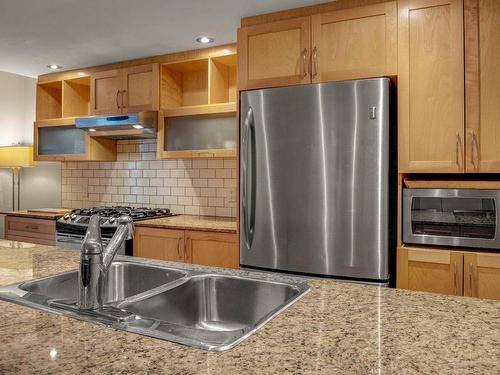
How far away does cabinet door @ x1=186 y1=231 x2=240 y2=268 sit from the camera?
2.99 metres

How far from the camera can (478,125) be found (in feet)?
7.41

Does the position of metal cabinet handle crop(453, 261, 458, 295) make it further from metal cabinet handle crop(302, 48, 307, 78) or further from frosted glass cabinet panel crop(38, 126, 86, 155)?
frosted glass cabinet panel crop(38, 126, 86, 155)

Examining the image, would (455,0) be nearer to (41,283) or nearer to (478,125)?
(478,125)

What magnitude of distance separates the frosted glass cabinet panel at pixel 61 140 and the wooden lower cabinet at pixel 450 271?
3.19 m

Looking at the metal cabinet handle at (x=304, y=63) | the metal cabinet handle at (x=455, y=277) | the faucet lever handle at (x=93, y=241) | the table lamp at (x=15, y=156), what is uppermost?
the metal cabinet handle at (x=304, y=63)

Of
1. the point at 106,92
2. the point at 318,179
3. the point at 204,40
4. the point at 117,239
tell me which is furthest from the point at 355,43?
the point at 106,92

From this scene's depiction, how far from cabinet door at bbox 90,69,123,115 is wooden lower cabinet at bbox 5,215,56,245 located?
3.73 ft

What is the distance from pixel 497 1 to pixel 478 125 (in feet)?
2.15

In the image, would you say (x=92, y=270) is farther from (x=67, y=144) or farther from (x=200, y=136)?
A: (x=67, y=144)

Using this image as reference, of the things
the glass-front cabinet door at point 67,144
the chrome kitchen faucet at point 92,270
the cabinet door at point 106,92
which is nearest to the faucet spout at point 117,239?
the chrome kitchen faucet at point 92,270

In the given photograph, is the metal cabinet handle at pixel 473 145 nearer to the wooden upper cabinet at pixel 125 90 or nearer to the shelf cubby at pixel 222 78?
the shelf cubby at pixel 222 78

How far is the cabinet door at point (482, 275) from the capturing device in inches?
85.5

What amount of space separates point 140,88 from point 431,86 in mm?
2476

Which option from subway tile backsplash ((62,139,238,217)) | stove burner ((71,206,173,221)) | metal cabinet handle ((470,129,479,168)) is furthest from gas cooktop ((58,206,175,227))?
metal cabinet handle ((470,129,479,168))
